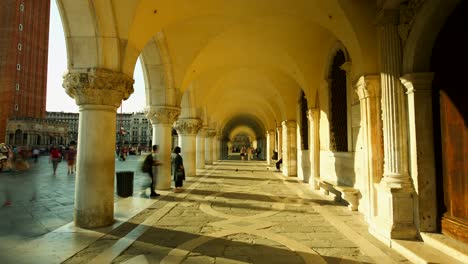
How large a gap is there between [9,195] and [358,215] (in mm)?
8793

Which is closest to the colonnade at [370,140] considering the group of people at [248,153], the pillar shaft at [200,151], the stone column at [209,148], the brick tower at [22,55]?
the pillar shaft at [200,151]

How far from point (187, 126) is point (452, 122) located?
10786mm

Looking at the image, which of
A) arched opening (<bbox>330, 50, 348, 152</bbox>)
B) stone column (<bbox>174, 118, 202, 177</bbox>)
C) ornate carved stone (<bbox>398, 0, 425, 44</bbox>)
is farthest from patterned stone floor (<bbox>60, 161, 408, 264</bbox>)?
stone column (<bbox>174, 118, 202, 177</bbox>)

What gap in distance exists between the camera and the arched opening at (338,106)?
7816 mm

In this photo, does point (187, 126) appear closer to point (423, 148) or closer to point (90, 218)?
point (90, 218)

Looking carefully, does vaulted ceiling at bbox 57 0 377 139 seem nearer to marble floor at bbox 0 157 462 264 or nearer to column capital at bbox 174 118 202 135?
column capital at bbox 174 118 202 135

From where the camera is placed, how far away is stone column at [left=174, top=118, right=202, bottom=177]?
43.3 ft

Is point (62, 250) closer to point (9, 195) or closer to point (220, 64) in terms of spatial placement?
point (9, 195)

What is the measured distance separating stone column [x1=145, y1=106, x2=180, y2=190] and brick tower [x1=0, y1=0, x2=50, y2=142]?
3692 cm

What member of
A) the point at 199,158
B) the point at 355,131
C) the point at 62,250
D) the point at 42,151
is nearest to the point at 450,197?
the point at 355,131

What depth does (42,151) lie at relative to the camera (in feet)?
114

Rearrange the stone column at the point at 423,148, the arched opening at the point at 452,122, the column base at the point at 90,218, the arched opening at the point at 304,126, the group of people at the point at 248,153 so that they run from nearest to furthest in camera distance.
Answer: the arched opening at the point at 452,122
the stone column at the point at 423,148
the column base at the point at 90,218
the arched opening at the point at 304,126
the group of people at the point at 248,153

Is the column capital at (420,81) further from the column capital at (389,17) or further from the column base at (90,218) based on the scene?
the column base at (90,218)

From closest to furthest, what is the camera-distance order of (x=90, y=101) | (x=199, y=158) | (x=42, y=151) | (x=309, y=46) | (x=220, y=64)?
(x=90, y=101), (x=309, y=46), (x=220, y=64), (x=199, y=158), (x=42, y=151)
